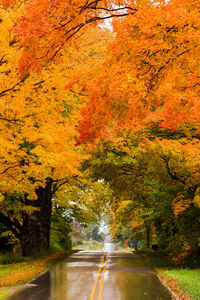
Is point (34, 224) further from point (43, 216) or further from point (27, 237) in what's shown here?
point (43, 216)

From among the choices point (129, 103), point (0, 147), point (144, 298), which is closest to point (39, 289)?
point (144, 298)

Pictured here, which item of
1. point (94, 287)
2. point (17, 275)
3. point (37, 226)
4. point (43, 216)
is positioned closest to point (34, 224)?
point (37, 226)

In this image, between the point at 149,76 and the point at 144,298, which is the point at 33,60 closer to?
the point at 149,76

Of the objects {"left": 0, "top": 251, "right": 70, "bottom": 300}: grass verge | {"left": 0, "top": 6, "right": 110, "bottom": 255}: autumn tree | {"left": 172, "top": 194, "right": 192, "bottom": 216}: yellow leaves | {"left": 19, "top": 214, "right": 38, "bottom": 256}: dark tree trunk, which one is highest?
{"left": 0, "top": 6, "right": 110, "bottom": 255}: autumn tree

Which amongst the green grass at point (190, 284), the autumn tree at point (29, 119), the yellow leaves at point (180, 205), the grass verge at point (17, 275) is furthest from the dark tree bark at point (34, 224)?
the green grass at point (190, 284)

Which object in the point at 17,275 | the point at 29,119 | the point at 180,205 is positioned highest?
the point at 29,119

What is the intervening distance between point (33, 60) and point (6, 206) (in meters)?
15.2

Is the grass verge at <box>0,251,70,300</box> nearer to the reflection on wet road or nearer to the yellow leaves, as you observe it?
the reflection on wet road

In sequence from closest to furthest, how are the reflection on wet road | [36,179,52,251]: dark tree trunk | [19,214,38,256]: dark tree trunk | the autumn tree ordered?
the reflection on wet road < the autumn tree < [19,214,38,256]: dark tree trunk < [36,179,52,251]: dark tree trunk

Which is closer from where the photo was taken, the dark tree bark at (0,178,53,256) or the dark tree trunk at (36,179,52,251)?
the dark tree bark at (0,178,53,256)

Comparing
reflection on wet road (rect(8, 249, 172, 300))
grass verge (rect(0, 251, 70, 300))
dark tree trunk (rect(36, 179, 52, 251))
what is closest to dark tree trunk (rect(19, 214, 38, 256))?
dark tree trunk (rect(36, 179, 52, 251))

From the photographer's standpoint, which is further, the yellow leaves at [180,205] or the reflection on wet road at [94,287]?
the yellow leaves at [180,205]

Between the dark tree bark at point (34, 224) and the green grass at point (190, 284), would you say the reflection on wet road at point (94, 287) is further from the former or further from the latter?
the dark tree bark at point (34, 224)

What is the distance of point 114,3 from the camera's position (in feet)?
19.8
